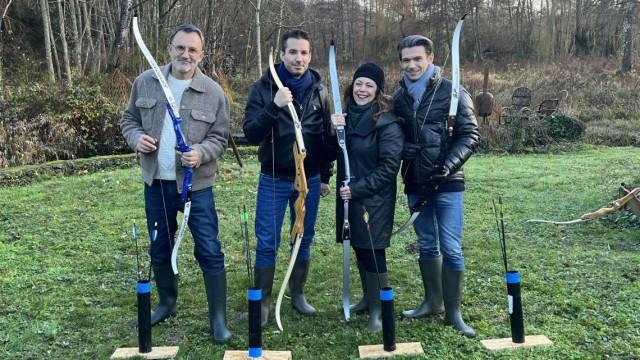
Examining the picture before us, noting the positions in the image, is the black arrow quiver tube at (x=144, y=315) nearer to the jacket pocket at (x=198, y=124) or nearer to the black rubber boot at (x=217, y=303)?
the black rubber boot at (x=217, y=303)

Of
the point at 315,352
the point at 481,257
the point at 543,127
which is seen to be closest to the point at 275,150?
the point at 315,352

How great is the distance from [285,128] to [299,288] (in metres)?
1.10

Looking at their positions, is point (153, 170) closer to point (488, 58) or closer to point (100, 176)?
point (100, 176)

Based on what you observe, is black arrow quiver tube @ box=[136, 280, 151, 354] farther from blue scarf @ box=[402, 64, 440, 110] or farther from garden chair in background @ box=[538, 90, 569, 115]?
garden chair in background @ box=[538, 90, 569, 115]

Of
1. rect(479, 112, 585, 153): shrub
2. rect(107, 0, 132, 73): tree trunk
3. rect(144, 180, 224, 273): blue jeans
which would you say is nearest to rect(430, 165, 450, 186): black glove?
rect(144, 180, 224, 273): blue jeans

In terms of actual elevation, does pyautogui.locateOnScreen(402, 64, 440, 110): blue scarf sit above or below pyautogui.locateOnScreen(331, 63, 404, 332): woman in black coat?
above

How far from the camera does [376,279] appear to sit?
134 inches

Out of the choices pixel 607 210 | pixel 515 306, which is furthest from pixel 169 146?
pixel 607 210

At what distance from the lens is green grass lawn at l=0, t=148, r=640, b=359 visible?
3.30 m

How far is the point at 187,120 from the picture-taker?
3.24 meters

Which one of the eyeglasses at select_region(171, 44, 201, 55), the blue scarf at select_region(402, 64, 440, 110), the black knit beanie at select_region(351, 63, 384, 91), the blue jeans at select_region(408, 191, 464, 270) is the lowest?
the blue jeans at select_region(408, 191, 464, 270)

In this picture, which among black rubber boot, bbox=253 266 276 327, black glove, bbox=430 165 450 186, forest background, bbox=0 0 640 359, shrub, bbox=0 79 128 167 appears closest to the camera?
black glove, bbox=430 165 450 186

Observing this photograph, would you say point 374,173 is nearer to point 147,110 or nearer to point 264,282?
point 264,282

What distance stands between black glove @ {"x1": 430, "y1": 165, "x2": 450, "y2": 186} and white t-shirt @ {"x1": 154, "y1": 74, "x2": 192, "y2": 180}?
56.9 inches
